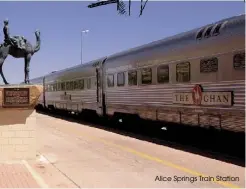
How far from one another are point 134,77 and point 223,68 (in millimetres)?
5707

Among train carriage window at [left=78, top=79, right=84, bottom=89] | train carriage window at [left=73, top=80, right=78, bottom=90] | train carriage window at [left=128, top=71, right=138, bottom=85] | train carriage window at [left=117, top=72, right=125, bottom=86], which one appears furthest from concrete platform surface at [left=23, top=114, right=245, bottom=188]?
train carriage window at [left=73, top=80, right=78, bottom=90]

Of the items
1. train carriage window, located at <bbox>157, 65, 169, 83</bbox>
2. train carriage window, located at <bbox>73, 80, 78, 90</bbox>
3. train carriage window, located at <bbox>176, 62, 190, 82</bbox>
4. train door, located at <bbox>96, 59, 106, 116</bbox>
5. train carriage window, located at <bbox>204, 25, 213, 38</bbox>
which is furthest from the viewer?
train carriage window, located at <bbox>73, 80, 78, 90</bbox>

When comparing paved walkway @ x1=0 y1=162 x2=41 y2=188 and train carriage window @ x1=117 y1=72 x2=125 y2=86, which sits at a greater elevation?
train carriage window @ x1=117 y1=72 x2=125 y2=86

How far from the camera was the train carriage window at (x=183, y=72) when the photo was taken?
12469 millimetres

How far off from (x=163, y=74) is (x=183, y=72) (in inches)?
48.5

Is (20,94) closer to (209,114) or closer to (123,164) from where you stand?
(123,164)

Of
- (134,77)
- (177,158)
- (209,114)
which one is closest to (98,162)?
(177,158)

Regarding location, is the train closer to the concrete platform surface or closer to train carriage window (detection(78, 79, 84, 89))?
the concrete platform surface

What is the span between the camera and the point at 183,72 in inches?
500

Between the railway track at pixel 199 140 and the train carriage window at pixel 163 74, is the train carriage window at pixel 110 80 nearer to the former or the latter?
the railway track at pixel 199 140

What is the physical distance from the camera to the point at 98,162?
32.9 feet

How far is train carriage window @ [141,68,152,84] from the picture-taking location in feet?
48.8

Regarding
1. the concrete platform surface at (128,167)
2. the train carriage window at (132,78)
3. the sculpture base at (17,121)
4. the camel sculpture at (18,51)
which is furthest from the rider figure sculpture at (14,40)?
the train carriage window at (132,78)

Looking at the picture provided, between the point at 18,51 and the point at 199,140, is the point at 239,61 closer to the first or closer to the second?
the point at 199,140
